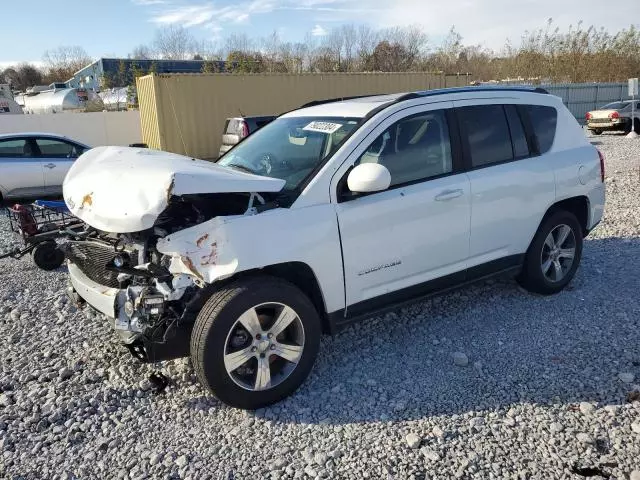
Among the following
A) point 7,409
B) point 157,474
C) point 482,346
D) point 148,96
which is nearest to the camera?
point 157,474

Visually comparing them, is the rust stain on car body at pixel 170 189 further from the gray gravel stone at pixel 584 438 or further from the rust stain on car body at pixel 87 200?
the gray gravel stone at pixel 584 438

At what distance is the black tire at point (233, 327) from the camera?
10.4ft

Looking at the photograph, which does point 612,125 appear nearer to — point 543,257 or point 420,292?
point 543,257

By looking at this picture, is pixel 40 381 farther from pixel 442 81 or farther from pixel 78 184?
pixel 442 81

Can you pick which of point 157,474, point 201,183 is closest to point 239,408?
point 157,474

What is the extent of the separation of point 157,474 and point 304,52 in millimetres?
37718

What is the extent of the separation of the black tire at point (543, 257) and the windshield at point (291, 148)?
6.74 feet

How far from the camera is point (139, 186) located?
3.31 m

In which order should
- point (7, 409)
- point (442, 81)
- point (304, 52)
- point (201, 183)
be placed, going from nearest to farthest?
point (201, 183), point (7, 409), point (442, 81), point (304, 52)

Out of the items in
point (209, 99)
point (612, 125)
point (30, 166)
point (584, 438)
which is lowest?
point (584, 438)

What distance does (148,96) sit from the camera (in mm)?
15773

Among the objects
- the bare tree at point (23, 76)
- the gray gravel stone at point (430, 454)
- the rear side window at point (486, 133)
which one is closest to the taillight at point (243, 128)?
the rear side window at point (486, 133)

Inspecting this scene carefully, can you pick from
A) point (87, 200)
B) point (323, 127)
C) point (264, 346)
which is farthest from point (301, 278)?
point (87, 200)

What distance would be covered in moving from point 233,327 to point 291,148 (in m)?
1.55
